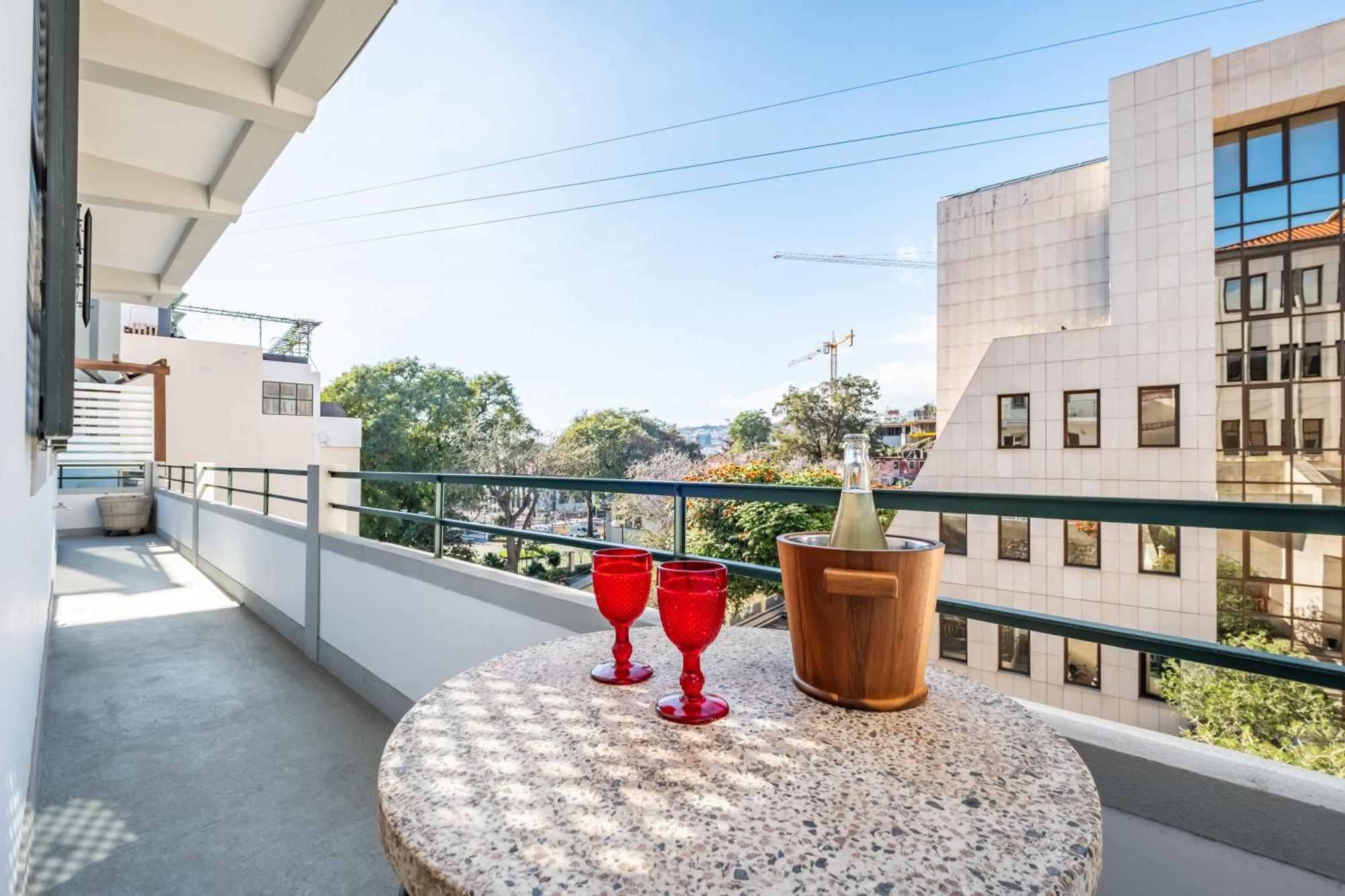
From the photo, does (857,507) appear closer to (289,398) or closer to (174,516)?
(174,516)

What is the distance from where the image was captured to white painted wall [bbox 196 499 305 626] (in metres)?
3.59

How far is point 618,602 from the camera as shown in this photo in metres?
0.72

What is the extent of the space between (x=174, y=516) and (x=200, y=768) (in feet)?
19.8

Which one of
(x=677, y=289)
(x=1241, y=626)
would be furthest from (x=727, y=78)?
(x=1241, y=626)

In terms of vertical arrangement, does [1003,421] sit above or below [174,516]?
above

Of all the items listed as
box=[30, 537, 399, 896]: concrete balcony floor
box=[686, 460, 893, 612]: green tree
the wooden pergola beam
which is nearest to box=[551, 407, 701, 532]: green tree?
box=[686, 460, 893, 612]: green tree

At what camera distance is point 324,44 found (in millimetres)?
2186

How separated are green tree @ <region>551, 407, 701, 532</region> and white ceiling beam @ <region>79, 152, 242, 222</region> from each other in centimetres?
1256

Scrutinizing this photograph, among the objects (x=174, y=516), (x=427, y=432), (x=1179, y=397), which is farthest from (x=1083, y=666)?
(x=427, y=432)

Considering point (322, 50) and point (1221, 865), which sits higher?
point (322, 50)

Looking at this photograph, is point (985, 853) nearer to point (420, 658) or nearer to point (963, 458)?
point (420, 658)

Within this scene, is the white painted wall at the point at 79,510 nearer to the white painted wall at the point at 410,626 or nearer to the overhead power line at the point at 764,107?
the white painted wall at the point at 410,626

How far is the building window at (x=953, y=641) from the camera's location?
7.73m

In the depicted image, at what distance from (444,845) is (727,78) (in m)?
22.6
